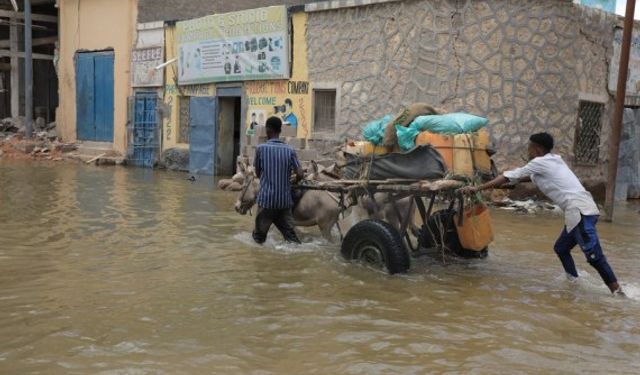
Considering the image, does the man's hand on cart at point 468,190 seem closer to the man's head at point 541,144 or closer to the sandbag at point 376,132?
the man's head at point 541,144

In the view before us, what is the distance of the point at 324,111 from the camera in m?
15.1

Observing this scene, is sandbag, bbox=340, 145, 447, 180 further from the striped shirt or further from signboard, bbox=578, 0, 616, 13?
signboard, bbox=578, 0, 616, 13

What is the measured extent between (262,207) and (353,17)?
Result: 27.0 ft

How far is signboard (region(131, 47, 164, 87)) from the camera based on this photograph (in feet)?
63.0

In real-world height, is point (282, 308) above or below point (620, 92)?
below

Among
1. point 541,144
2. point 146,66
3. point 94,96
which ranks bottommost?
point 541,144

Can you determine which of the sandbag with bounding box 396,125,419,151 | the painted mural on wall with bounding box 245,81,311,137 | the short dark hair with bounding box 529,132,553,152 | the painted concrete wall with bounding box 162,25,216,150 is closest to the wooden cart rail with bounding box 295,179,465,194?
the sandbag with bounding box 396,125,419,151

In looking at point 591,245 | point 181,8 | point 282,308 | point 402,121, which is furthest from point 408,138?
point 181,8

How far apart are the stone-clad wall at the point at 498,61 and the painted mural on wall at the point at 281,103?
6.86 feet

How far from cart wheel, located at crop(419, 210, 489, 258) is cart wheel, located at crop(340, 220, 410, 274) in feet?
2.65

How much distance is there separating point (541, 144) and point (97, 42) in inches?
731

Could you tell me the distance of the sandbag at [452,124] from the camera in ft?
20.2

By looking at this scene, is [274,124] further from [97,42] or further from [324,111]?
[97,42]

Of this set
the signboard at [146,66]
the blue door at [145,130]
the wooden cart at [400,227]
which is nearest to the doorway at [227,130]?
the signboard at [146,66]
